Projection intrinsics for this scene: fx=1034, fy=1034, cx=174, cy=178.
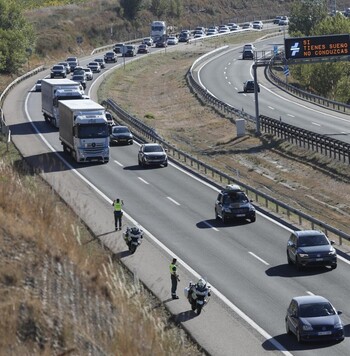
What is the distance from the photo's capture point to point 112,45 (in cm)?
15612

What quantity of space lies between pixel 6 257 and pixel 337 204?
107ft

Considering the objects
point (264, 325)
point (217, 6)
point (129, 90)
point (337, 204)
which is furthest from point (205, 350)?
point (217, 6)

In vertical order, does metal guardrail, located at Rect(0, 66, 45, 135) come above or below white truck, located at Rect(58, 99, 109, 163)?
below

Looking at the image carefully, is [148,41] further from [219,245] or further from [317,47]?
[219,245]

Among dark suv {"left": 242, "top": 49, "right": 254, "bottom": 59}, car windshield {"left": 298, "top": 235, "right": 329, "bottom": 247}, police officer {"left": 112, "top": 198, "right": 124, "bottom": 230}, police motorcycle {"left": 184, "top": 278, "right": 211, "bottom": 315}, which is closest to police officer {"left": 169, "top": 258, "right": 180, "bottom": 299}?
police motorcycle {"left": 184, "top": 278, "right": 211, "bottom": 315}

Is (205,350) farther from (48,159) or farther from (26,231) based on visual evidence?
(48,159)

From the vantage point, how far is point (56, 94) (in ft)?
227

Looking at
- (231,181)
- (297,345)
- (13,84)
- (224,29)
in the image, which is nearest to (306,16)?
(224,29)

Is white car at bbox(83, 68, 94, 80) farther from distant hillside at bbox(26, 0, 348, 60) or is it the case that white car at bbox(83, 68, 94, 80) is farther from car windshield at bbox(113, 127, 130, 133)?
car windshield at bbox(113, 127, 130, 133)

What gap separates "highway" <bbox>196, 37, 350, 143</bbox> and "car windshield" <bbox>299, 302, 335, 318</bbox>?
4126 cm

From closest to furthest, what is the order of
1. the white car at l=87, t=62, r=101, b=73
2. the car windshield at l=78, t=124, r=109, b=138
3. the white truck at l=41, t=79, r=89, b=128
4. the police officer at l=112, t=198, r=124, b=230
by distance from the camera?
the police officer at l=112, t=198, r=124, b=230 → the car windshield at l=78, t=124, r=109, b=138 → the white truck at l=41, t=79, r=89, b=128 → the white car at l=87, t=62, r=101, b=73

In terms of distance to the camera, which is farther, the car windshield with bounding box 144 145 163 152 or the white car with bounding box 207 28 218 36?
the white car with bounding box 207 28 218 36

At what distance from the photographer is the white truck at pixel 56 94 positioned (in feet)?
227

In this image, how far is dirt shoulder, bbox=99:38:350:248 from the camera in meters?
54.0
